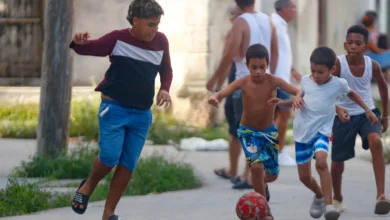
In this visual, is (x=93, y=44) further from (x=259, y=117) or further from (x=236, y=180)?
(x=236, y=180)

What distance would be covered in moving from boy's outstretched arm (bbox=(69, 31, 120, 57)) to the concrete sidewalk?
140 cm

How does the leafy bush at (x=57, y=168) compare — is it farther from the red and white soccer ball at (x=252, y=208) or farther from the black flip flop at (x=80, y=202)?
the red and white soccer ball at (x=252, y=208)

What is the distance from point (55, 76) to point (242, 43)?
174 cm

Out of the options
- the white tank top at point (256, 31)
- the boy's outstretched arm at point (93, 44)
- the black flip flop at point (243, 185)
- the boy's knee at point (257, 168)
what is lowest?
the black flip flop at point (243, 185)

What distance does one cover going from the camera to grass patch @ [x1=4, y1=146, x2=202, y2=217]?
27.8 ft

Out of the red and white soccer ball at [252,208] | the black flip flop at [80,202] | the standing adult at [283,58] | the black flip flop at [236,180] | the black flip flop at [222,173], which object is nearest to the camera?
the red and white soccer ball at [252,208]

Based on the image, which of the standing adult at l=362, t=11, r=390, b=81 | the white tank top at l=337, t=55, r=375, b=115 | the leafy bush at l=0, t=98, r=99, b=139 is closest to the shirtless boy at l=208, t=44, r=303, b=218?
the white tank top at l=337, t=55, r=375, b=115

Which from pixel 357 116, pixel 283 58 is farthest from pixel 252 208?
pixel 283 58

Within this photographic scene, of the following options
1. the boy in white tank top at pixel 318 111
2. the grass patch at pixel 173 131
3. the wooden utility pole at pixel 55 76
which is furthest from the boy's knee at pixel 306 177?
the grass patch at pixel 173 131

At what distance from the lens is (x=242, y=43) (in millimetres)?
9945

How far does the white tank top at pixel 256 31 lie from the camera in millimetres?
9844

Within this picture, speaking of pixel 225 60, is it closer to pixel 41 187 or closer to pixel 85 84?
pixel 41 187

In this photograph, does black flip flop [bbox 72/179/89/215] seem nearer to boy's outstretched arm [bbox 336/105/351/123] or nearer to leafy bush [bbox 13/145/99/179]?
boy's outstretched arm [bbox 336/105/351/123]

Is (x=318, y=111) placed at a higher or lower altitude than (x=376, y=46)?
higher
